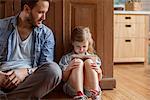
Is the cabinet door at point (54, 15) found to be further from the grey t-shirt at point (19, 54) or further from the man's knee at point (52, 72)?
the man's knee at point (52, 72)

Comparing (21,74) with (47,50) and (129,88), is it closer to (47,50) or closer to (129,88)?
(47,50)

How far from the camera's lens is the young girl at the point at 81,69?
1918 millimetres

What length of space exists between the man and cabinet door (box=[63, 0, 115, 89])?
34 cm

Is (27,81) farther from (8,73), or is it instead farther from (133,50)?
(133,50)

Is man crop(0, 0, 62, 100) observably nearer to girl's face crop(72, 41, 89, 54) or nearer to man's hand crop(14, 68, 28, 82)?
man's hand crop(14, 68, 28, 82)

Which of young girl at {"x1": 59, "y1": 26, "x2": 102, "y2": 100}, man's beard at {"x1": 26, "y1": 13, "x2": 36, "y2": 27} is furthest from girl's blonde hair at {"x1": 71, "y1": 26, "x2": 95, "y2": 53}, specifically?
man's beard at {"x1": 26, "y1": 13, "x2": 36, "y2": 27}

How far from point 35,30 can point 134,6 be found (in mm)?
2802

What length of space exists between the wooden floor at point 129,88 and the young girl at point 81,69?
220 mm

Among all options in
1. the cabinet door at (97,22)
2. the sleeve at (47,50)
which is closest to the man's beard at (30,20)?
the sleeve at (47,50)

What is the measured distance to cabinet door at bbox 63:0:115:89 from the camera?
2.28 meters

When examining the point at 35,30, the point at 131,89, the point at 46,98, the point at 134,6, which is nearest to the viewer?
the point at 35,30

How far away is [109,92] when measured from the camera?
2.37 metres

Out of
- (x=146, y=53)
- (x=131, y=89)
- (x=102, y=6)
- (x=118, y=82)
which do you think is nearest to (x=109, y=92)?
(x=131, y=89)

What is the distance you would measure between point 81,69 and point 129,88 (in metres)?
0.77
